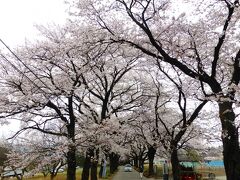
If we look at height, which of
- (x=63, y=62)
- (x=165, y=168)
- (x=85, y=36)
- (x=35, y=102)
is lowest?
(x=165, y=168)

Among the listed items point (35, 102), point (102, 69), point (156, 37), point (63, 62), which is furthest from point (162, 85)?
point (156, 37)

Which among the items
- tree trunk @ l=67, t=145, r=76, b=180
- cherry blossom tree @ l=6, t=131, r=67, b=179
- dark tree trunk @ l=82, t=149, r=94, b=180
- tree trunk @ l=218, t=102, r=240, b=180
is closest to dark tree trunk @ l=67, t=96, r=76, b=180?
tree trunk @ l=67, t=145, r=76, b=180

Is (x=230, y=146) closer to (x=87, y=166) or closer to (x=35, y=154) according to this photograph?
(x=35, y=154)

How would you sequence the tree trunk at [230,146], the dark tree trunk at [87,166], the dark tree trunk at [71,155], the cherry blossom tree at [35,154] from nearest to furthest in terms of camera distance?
the tree trunk at [230,146] → the cherry blossom tree at [35,154] → the dark tree trunk at [71,155] → the dark tree trunk at [87,166]

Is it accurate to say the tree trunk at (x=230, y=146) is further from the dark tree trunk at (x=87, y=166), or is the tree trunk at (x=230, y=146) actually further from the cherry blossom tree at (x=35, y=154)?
the dark tree trunk at (x=87, y=166)

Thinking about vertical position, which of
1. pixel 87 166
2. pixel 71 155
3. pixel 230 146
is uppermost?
pixel 71 155

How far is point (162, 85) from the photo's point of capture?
25703 mm

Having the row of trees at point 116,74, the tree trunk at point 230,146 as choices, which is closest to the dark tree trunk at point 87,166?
the row of trees at point 116,74

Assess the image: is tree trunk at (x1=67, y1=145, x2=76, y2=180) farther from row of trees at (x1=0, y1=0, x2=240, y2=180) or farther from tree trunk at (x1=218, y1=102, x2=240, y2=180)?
tree trunk at (x1=218, y1=102, x2=240, y2=180)

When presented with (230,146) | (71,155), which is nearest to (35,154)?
(71,155)

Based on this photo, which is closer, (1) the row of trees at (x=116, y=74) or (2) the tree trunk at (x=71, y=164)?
(1) the row of trees at (x=116, y=74)

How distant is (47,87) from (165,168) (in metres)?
15.8

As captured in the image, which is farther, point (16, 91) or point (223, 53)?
point (16, 91)

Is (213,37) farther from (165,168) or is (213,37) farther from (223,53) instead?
(165,168)
